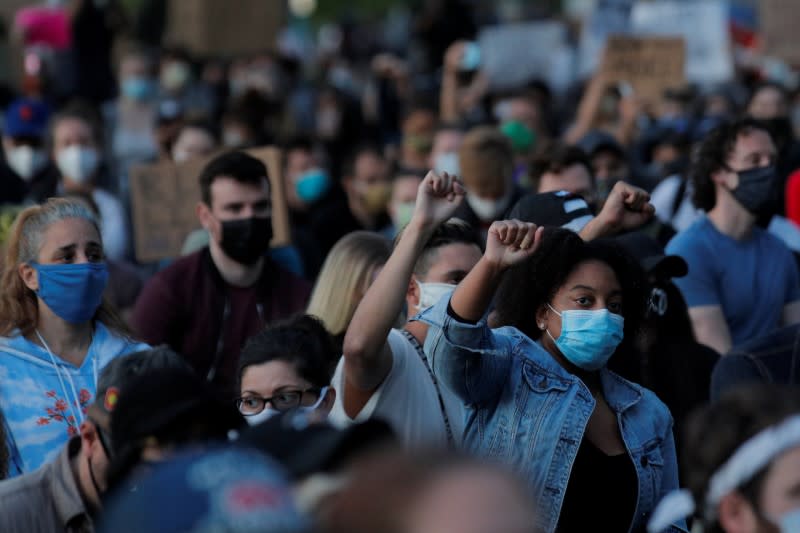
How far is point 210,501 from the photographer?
6.29 ft

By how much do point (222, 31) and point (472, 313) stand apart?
14668mm

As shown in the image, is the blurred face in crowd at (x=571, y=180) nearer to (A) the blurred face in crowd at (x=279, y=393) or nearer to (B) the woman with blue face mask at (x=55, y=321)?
(B) the woman with blue face mask at (x=55, y=321)

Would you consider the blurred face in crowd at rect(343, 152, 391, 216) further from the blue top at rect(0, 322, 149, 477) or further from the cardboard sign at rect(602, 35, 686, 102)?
the blue top at rect(0, 322, 149, 477)

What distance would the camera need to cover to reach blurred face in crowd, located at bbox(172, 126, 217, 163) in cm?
924

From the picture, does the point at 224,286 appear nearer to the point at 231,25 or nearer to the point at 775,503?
the point at 775,503

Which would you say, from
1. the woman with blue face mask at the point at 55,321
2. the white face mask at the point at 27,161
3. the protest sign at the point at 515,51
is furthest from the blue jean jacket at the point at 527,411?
the protest sign at the point at 515,51

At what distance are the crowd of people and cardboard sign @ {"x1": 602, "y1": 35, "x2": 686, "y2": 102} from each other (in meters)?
2.25

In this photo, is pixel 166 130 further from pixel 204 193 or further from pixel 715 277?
pixel 715 277

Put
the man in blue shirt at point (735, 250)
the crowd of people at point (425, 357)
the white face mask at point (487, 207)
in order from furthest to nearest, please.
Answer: the white face mask at point (487, 207) < the man in blue shirt at point (735, 250) < the crowd of people at point (425, 357)

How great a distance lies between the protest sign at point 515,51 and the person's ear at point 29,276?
31.4ft

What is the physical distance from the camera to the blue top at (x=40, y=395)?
15.2ft

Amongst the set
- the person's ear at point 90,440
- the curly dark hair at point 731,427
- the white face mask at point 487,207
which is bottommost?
the white face mask at point 487,207

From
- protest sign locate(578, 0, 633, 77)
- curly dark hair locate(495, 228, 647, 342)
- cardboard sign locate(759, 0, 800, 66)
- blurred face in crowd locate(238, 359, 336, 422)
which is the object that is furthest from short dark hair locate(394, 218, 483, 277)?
protest sign locate(578, 0, 633, 77)

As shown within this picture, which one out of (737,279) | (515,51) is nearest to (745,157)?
(737,279)
